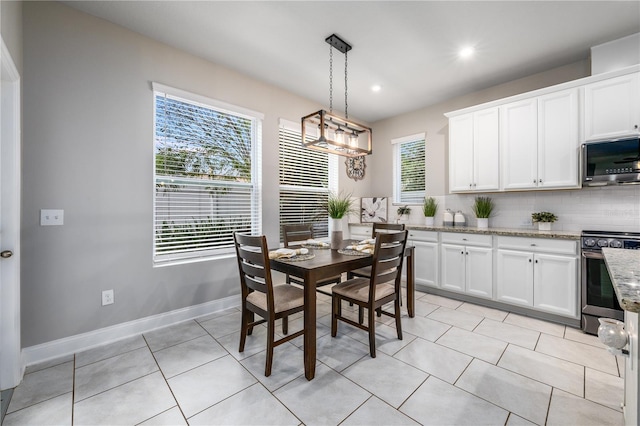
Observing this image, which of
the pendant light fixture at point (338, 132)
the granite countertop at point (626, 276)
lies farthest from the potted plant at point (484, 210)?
the granite countertop at point (626, 276)

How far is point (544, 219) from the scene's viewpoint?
312cm

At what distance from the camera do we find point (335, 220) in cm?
286

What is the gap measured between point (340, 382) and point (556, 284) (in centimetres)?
245

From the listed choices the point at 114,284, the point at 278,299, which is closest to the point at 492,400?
the point at 278,299

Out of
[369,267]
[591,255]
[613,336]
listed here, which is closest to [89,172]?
[369,267]

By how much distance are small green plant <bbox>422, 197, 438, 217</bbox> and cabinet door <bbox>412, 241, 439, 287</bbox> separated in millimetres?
565

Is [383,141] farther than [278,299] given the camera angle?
Yes

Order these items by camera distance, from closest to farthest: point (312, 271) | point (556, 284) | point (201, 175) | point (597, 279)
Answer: point (312, 271)
point (597, 279)
point (556, 284)
point (201, 175)

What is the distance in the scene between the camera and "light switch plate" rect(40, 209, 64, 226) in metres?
2.13

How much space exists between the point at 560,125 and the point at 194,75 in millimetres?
3925

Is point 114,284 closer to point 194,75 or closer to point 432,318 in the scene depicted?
point 194,75

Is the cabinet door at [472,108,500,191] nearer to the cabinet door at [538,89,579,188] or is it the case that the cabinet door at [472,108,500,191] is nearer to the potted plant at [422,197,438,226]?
the cabinet door at [538,89,579,188]

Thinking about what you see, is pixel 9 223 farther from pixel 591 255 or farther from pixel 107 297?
pixel 591 255

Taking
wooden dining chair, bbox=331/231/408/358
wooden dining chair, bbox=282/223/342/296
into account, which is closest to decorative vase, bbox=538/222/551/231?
wooden dining chair, bbox=331/231/408/358
